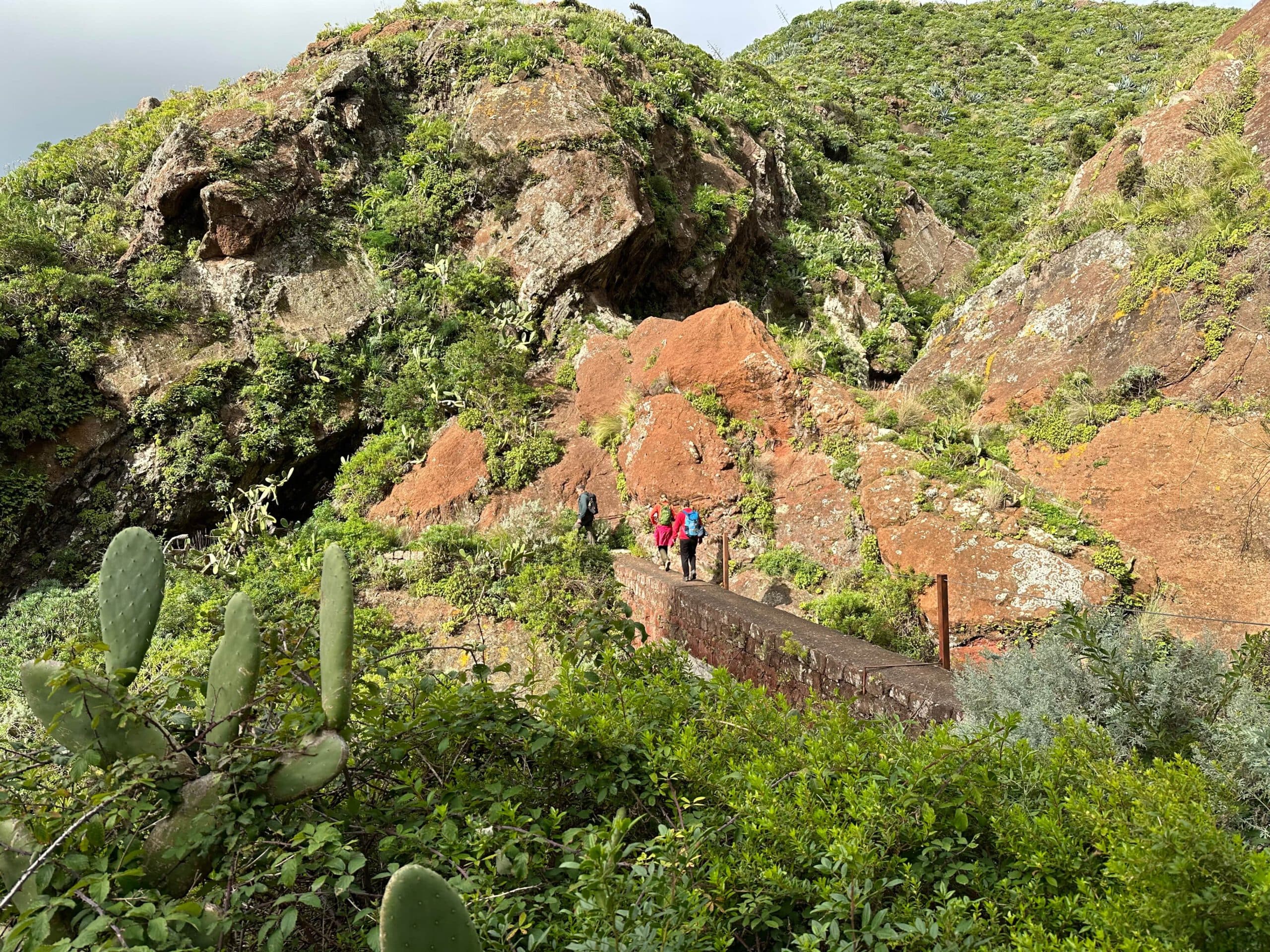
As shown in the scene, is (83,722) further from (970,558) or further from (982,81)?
(982,81)

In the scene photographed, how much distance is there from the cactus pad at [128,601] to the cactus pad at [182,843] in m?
0.66

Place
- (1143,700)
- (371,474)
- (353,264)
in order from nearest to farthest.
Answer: (1143,700)
(371,474)
(353,264)

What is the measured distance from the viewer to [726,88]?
1111 inches

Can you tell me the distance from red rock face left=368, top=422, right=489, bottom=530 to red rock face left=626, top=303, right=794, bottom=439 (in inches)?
151

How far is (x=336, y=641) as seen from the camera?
2428 mm

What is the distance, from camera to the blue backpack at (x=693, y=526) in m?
10.0

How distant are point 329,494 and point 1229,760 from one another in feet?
52.4

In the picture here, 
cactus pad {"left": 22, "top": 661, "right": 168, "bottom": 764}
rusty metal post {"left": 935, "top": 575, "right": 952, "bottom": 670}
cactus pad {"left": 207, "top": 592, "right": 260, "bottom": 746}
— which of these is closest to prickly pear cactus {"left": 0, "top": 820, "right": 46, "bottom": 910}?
cactus pad {"left": 22, "top": 661, "right": 168, "bottom": 764}

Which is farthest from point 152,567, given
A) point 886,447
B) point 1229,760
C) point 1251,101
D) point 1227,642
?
point 1251,101

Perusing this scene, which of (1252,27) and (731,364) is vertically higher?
(1252,27)

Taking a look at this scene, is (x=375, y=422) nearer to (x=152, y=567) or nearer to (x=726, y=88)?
(x=152, y=567)

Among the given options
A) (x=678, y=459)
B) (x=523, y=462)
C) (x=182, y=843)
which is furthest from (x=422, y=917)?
(x=523, y=462)

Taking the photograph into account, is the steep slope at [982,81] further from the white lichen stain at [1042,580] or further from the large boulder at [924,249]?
the white lichen stain at [1042,580]

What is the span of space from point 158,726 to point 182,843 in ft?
1.19
